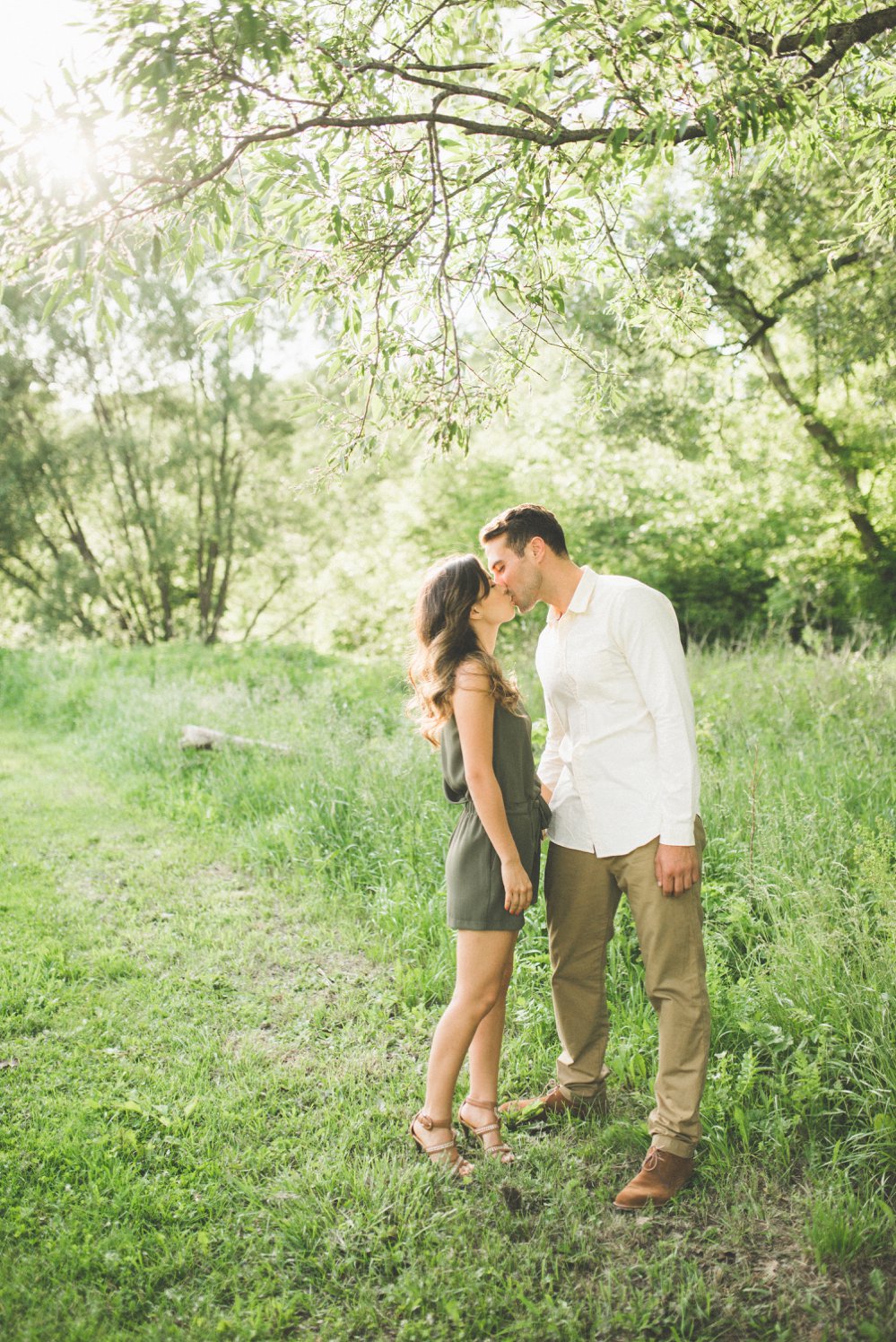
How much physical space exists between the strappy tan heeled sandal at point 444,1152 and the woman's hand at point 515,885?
2.73ft

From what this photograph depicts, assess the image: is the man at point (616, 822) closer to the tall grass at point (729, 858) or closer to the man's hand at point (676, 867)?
the man's hand at point (676, 867)

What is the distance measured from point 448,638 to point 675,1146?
1.85 meters

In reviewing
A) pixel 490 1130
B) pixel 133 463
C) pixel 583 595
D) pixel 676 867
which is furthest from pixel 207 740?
pixel 133 463

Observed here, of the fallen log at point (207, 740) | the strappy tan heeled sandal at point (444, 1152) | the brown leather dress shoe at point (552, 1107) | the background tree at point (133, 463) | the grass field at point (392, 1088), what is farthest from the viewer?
the background tree at point (133, 463)

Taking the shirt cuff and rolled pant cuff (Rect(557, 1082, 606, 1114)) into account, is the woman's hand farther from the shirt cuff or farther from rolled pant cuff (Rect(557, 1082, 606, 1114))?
rolled pant cuff (Rect(557, 1082, 606, 1114))

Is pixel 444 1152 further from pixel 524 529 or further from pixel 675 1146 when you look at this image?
pixel 524 529

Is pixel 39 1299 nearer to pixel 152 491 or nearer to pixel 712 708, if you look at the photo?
pixel 712 708

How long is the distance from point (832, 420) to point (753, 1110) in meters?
12.4

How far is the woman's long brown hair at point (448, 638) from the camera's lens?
122 inches

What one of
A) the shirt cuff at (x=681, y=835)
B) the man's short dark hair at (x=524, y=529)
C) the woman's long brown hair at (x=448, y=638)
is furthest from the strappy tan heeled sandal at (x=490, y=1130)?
the man's short dark hair at (x=524, y=529)

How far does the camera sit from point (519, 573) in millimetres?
3203

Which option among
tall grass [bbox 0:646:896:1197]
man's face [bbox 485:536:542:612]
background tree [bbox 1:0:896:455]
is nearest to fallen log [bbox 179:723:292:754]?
tall grass [bbox 0:646:896:1197]

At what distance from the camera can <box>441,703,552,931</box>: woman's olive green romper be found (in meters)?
3.10

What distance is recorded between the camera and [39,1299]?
2.54m
